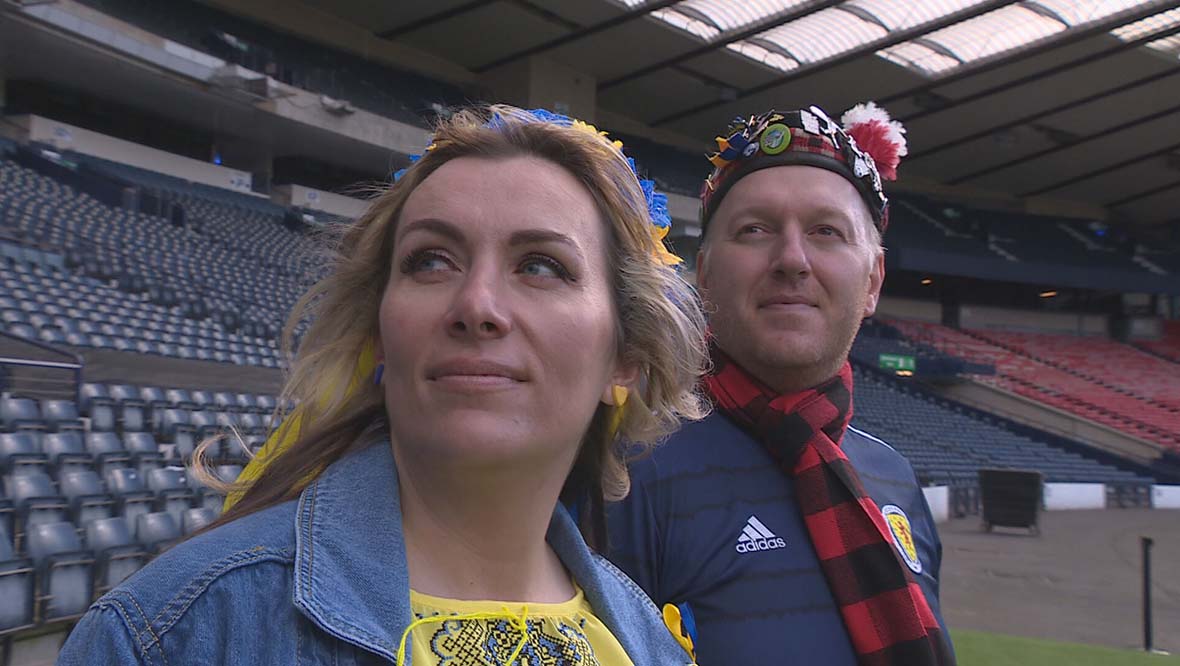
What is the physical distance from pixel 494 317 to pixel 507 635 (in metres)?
0.39

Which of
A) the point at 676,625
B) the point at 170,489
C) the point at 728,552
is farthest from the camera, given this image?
the point at 170,489

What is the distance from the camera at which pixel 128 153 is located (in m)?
20.9

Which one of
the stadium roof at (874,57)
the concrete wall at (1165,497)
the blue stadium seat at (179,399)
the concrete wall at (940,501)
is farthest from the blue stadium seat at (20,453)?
the concrete wall at (1165,497)

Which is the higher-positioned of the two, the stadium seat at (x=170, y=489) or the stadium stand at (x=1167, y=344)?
the stadium stand at (x=1167, y=344)

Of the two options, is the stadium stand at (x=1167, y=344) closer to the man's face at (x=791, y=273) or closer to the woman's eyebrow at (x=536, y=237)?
the man's face at (x=791, y=273)

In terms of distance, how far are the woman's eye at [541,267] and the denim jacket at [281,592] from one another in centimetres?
30

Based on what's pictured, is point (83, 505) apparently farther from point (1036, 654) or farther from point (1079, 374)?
point (1079, 374)

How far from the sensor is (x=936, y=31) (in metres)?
22.5

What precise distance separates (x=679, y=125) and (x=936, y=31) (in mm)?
8932

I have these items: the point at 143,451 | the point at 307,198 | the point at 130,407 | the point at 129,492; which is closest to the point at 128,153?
the point at 307,198

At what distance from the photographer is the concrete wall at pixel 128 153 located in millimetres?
19078

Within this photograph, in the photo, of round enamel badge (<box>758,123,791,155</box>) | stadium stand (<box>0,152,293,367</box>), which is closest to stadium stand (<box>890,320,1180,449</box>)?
stadium stand (<box>0,152,293,367</box>)

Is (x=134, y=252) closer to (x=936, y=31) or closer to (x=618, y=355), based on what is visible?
(x=618, y=355)

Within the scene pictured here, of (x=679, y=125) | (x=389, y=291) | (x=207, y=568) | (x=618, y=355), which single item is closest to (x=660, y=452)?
(x=618, y=355)
